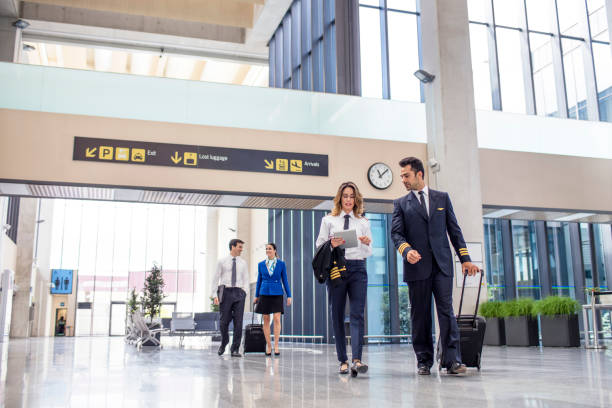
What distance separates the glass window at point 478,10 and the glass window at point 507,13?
13.9 inches

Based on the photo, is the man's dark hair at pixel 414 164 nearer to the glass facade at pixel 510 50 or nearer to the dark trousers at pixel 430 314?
the dark trousers at pixel 430 314

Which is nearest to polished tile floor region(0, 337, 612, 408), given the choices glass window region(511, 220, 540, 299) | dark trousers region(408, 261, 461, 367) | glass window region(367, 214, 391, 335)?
dark trousers region(408, 261, 461, 367)

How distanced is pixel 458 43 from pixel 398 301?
672 centimetres

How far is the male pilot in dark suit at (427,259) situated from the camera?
4211 mm

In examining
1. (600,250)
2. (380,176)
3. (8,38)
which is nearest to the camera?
(380,176)

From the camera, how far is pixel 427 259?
14.0 ft

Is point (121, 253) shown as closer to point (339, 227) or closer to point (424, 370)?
point (339, 227)

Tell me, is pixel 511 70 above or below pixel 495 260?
above

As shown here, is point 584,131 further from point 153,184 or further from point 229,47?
point 229,47

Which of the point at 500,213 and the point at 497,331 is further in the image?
the point at 500,213

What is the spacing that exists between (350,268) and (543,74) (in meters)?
14.1

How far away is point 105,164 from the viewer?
9.24m

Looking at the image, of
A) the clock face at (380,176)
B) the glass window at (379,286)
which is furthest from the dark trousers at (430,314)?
the glass window at (379,286)

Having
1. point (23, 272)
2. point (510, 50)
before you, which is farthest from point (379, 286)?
point (23, 272)
